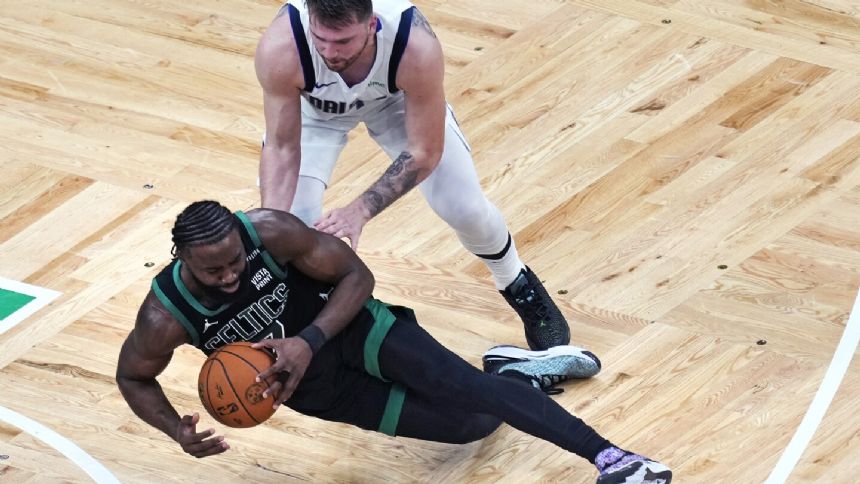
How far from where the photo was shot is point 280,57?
5516mm

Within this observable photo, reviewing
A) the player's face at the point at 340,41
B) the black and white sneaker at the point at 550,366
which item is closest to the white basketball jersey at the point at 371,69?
the player's face at the point at 340,41

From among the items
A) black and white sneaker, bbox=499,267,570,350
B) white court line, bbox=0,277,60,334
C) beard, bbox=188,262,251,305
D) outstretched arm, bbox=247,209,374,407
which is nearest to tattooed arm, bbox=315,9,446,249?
outstretched arm, bbox=247,209,374,407

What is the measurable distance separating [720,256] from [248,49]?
2.83 meters

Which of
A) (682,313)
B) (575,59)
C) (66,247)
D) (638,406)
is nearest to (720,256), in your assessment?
(682,313)

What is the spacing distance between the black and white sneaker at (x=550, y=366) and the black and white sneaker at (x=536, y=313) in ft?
0.29

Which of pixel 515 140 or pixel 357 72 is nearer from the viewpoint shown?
pixel 357 72

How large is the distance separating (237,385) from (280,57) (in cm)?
113

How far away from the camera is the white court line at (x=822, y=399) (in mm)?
5523

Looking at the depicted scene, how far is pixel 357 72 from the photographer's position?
559 cm

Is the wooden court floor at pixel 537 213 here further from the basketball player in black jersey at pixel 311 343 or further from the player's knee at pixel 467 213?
the player's knee at pixel 467 213

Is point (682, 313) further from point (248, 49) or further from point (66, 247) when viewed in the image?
point (248, 49)

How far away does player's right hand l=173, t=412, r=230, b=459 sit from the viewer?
16.6ft

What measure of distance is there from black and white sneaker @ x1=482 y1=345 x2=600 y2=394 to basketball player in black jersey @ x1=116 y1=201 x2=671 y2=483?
48cm

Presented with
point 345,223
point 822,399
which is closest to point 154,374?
point 345,223
